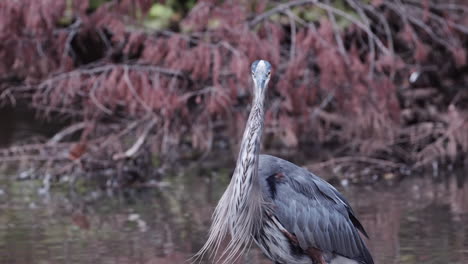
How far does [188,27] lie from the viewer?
1009 cm

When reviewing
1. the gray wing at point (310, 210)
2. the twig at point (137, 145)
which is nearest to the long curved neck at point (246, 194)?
the gray wing at point (310, 210)

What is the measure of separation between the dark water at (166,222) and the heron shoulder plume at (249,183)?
0.96 meters

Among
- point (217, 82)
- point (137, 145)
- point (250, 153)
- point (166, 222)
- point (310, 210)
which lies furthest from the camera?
point (137, 145)

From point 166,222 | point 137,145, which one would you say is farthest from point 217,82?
point 166,222

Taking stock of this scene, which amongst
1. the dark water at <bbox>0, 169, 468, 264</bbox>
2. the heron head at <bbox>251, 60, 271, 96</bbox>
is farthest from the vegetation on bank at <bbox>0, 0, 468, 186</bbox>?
the heron head at <bbox>251, 60, 271, 96</bbox>

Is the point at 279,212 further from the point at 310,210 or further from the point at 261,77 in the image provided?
the point at 261,77

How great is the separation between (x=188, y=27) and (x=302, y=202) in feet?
16.2

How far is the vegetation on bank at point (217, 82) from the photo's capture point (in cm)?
953

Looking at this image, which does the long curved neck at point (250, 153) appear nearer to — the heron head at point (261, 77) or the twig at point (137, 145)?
the heron head at point (261, 77)

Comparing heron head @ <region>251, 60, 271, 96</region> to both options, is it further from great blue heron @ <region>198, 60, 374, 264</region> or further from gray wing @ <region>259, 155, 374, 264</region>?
gray wing @ <region>259, 155, 374, 264</region>

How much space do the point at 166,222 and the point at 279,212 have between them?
2.42m

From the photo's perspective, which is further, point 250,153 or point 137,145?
point 137,145

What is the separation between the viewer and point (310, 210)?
559 centimetres

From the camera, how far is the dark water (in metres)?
6.46
